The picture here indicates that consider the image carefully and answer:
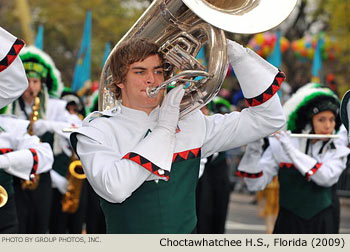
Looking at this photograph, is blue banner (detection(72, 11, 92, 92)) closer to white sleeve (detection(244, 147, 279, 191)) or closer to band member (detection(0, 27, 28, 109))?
white sleeve (detection(244, 147, 279, 191))

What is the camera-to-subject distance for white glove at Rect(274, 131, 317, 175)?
530 cm

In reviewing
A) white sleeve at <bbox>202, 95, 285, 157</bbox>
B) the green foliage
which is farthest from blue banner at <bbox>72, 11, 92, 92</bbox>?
the green foliage

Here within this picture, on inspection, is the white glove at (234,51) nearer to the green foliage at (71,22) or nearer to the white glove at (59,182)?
the white glove at (59,182)

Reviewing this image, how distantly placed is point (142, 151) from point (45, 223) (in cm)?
355

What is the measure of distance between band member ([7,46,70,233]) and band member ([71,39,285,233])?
9.45 feet

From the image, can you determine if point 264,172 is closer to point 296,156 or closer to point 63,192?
point 296,156

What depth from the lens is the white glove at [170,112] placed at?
312cm

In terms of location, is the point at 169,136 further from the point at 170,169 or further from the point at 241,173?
the point at 241,173

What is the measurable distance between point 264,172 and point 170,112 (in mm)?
2559

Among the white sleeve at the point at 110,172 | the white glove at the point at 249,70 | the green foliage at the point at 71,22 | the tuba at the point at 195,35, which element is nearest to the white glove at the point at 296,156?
the white glove at the point at 249,70

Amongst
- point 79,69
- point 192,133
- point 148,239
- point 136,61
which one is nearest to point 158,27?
point 136,61

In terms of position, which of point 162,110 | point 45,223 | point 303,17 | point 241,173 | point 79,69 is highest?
point 303,17

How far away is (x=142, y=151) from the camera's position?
3.03 metres

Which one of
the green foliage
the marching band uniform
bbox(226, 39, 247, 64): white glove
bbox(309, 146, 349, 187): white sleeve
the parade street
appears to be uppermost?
the green foliage
